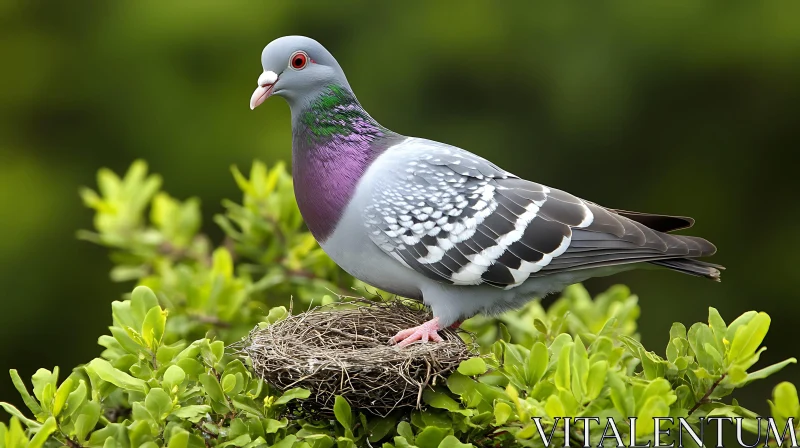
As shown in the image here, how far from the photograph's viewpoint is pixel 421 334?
2.59 m

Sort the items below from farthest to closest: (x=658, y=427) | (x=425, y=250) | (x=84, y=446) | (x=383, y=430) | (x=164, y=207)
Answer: (x=164, y=207) → (x=425, y=250) → (x=383, y=430) → (x=84, y=446) → (x=658, y=427)

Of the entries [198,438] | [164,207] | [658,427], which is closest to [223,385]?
[198,438]

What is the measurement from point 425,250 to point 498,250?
0.23m

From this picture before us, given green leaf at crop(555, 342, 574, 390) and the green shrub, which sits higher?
green leaf at crop(555, 342, 574, 390)

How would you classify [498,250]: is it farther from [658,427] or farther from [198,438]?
[198,438]

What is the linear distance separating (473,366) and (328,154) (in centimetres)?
91

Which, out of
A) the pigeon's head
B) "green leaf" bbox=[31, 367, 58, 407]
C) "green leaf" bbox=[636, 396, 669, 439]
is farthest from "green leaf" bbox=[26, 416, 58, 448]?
"green leaf" bbox=[636, 396, 669, 439]

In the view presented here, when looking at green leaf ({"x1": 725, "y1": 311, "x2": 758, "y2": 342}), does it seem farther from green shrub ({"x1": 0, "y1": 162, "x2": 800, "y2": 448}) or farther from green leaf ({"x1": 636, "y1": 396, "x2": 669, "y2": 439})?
green leaf ({"x1": 636, "y1": 396, "x2": 669, "y2": 439})

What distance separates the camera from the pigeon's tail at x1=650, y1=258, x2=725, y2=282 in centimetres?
275

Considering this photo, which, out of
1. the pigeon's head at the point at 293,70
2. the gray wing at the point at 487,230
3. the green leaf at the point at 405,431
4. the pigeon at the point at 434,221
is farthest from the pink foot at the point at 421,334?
the pigeon's head at the point at 293,70

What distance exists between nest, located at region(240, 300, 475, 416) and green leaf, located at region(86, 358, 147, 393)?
1.06ft

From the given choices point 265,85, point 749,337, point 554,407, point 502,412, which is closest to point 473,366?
point 502,412

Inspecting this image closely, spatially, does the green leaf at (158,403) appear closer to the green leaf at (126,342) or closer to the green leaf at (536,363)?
the green leaf at (126,342)

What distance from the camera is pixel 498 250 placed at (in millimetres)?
2715
